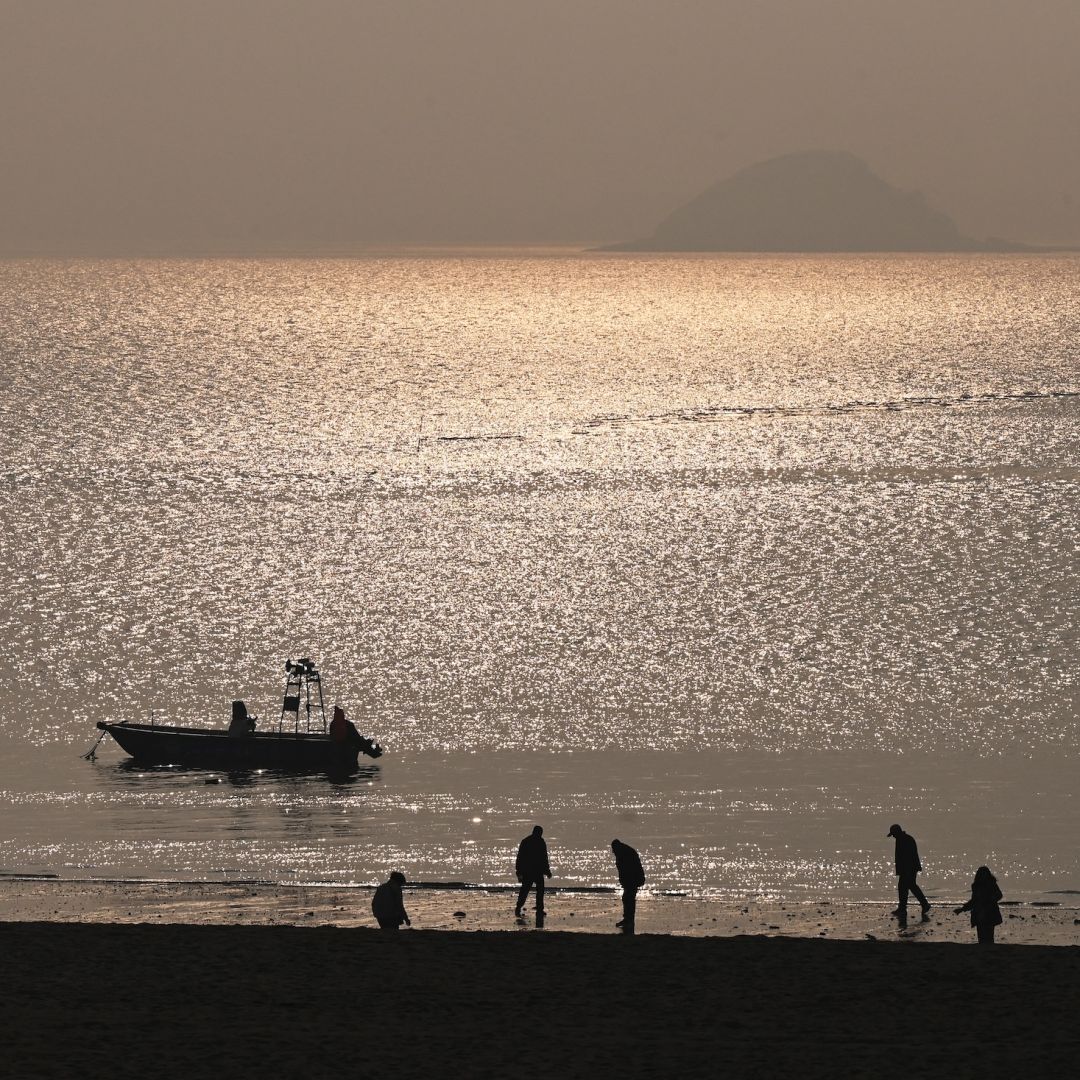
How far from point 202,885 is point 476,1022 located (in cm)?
1396

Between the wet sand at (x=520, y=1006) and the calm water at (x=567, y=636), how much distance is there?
9981mm

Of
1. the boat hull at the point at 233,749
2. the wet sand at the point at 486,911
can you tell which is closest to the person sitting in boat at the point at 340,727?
the boat hull at the point at 233,749

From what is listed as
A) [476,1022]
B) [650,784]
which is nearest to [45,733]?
[650,784]

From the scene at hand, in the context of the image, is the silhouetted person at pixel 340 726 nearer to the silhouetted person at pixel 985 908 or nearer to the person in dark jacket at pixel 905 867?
the person in dark jacket at pixel 905 867

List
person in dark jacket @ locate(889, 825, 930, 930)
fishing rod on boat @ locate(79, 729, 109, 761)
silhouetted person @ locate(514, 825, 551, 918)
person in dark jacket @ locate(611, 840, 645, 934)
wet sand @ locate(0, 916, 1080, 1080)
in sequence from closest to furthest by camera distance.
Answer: wet sand @ locate(0, 916, 1080, 1080)
person in dark jacket @ locate(611, 840, 645, 934)
silhouetted person @ locate(514, 825, 551, 918)
person in dark jacket @ locate(889, 825, 930, 930)
fishing rod on boat @ locate(79, 729, 109, 761)

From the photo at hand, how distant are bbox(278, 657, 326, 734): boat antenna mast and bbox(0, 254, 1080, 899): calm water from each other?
2.82 feet

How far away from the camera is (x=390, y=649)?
186ft

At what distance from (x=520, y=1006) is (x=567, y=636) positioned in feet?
133

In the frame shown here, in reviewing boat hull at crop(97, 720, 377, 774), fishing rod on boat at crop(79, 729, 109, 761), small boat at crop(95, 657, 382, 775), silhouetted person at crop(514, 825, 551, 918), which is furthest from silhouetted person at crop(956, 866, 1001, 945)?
fishing rod on boat at crop(79, 729, 109, 761)

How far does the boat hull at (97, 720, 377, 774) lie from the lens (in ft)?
142

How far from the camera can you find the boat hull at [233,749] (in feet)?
142

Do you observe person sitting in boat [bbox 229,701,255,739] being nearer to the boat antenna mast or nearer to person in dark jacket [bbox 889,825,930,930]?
the boat antenna mast

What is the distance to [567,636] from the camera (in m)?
58.8

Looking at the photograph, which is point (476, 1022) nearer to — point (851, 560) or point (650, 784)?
point (650, 784)
